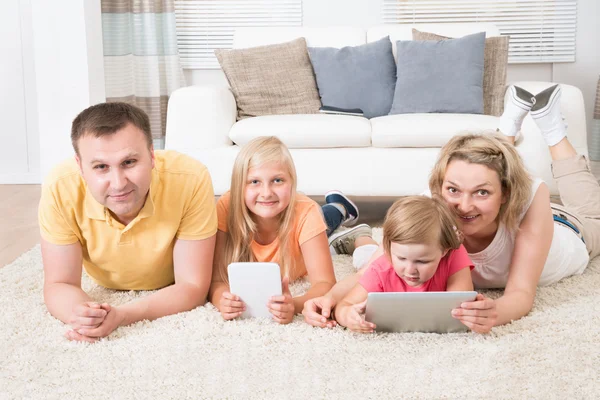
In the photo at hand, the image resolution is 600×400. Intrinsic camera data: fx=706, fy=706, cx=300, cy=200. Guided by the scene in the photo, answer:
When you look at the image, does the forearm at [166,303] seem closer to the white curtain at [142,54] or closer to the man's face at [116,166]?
the man's face at [116,166]

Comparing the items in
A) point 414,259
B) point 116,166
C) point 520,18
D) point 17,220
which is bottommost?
point 17,220

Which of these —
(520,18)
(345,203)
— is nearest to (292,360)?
(345,203)

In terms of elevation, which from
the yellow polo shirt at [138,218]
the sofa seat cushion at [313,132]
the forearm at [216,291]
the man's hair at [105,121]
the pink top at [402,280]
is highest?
the man's hair at [105,121]

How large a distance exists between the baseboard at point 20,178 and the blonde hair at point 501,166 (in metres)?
3.22

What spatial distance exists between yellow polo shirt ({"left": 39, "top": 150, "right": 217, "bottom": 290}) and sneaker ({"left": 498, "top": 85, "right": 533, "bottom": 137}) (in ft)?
4.52

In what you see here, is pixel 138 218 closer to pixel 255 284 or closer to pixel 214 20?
pixel 255 284

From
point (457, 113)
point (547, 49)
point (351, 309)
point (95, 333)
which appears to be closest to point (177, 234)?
point (95, 333)

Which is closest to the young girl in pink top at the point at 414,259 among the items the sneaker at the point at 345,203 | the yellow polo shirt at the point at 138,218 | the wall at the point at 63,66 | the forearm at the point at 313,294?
the forearm at the point at 313,294

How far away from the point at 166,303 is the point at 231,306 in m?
0.18

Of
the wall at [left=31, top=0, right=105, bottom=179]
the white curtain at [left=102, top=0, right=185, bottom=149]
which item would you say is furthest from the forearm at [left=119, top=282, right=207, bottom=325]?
the white curtain at [left=102, top=0, right=185, bottom=149]

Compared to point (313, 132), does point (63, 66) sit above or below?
above

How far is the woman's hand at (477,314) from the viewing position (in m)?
1.62

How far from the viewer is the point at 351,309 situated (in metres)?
1.71

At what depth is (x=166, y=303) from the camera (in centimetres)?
186
